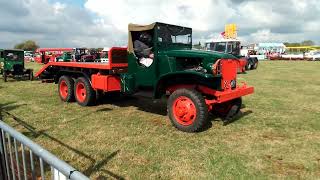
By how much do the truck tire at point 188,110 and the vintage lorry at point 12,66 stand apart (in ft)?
38.6

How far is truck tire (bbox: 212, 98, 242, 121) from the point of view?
7.32 m

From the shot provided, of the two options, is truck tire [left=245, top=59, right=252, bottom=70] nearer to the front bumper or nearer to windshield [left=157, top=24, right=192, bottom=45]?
windshield [left=157, top=24, right=192, bottom=45]

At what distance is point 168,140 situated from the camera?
593 cm

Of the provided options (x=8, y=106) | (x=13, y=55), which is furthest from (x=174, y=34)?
(x=13, y=55)

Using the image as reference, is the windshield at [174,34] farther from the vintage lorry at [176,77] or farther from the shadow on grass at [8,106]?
the shadow on grass at [8,106]

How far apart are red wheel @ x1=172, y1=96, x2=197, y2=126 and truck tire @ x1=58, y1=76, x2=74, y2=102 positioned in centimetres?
417

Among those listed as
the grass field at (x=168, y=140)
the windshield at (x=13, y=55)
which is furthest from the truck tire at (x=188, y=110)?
the windshield at (x=13, y=55)

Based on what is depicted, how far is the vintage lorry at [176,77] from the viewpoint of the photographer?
6395 mm

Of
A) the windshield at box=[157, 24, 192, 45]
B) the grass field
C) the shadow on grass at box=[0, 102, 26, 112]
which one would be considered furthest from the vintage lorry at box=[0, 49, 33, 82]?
the windshield at box=[157, 24, 192, 45]

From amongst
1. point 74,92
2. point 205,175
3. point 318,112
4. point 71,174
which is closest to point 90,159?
point 205,175

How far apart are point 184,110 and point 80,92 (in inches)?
162

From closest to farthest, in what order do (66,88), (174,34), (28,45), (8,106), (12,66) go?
(174,34) → (8,106) → (66,88) → (12,66) → (28,45)

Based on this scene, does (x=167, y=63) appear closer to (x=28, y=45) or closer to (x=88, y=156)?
(x=88, y=156)

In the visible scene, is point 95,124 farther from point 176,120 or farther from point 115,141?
point 176,120
